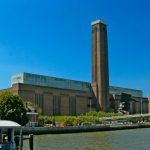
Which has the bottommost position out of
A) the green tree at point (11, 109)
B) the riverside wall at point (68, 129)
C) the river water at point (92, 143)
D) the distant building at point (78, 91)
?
the river water at point (92, 143)

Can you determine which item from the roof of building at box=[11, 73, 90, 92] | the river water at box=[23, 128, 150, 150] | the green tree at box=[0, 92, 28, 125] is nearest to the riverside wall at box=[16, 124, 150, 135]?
the green tree at box=[0, 92, 28, 125]

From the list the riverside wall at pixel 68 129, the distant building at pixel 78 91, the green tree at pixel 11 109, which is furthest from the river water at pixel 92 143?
the distant building at pixel 78 91

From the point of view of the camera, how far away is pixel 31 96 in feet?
493

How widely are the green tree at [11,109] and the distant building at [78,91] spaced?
180 feet

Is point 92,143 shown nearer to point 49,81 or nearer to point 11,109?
point 11,109

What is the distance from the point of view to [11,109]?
89.3 m

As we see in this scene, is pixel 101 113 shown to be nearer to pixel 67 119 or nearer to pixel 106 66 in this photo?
pixel 106 66

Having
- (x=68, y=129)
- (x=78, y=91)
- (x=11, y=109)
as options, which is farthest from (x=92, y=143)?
(x=78, y=91)

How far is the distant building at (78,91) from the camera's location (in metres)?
154

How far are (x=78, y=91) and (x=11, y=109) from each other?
279 ft

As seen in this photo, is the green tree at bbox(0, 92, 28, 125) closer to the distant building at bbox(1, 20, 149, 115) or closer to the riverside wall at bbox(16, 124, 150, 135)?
the riverside wall at bbox(16, 124, 150, 135)

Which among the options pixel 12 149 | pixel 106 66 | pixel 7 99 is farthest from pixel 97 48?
pixel 12 149

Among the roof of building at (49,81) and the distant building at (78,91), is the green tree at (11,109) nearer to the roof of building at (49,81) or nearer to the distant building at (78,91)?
the distant building at (78,91)

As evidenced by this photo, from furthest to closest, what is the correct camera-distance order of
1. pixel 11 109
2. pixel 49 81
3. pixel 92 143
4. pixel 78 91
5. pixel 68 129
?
1. pixel 78 91
2. pixel 49 81
3. pixel 68 129
4. pixel 11 109
5. pixel 92 143
